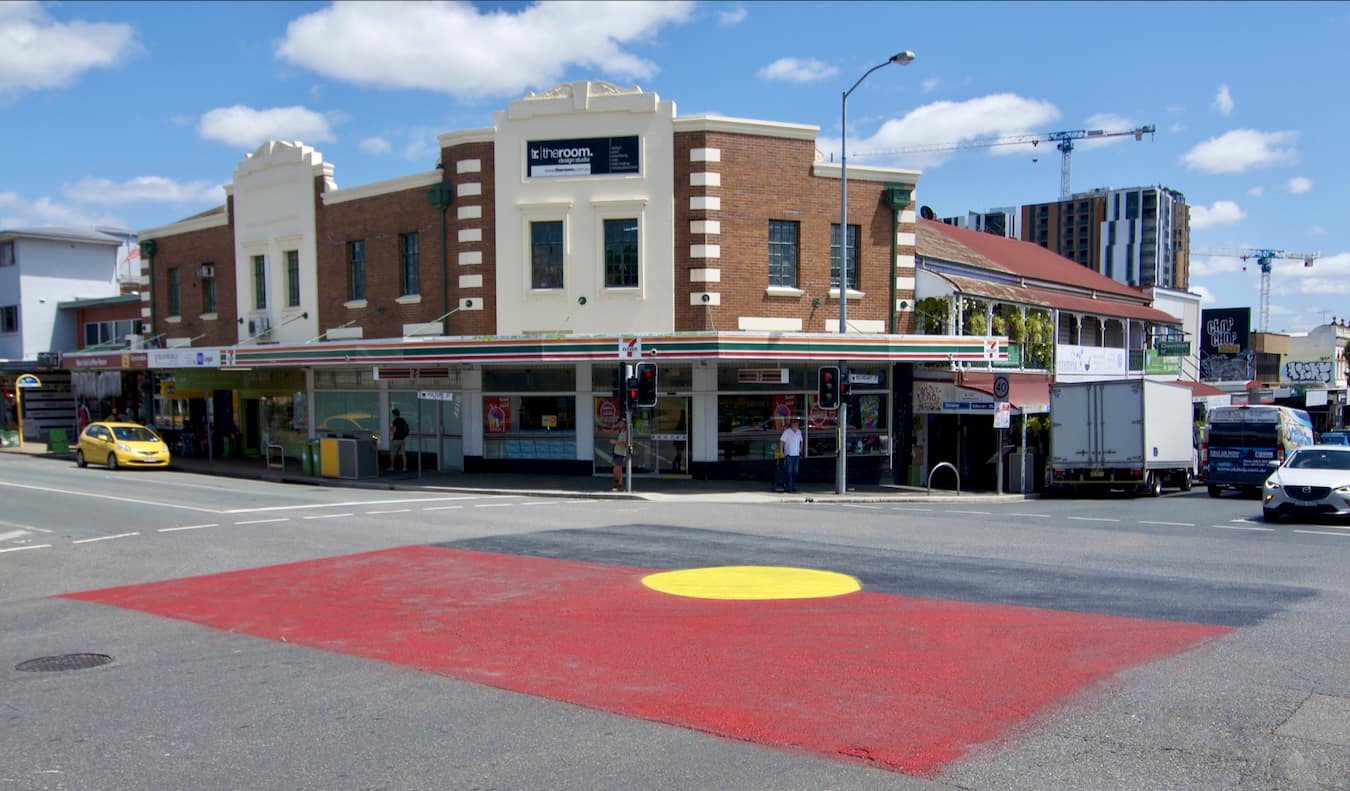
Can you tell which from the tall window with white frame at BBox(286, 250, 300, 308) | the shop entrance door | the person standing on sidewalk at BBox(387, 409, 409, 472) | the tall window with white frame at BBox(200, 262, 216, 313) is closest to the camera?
the shop entrance door

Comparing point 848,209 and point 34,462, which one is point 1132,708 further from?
point 34,462

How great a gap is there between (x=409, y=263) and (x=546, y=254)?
194 inches

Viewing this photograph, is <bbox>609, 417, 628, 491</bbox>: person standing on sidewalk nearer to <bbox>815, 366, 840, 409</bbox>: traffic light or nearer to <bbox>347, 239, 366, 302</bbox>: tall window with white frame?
<bbox>815, 366, 840, 409</bbox>: traffic light

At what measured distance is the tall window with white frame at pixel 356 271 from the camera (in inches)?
1185

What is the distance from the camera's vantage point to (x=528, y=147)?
26219mm

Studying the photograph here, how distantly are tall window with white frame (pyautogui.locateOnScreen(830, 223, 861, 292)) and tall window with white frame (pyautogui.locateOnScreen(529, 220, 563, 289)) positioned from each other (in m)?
7.27

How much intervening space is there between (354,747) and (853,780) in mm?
3004

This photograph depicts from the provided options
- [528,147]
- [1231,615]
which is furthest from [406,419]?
[1231,615]

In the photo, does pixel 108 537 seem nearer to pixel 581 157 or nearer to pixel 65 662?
pixel 65 662

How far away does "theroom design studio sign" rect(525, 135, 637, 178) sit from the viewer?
25.7 meters

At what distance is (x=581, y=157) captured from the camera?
26.0 metres

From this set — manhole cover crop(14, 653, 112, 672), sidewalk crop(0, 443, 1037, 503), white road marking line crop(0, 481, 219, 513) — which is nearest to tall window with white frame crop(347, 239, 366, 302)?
sidewalk crop(0, 443, 1037, 503)

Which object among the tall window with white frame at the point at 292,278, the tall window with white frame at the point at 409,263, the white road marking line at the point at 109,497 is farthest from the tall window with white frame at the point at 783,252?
the tall window with white frame at the point at 292,278

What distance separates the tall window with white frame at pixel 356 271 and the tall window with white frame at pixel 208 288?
26.2 feet
